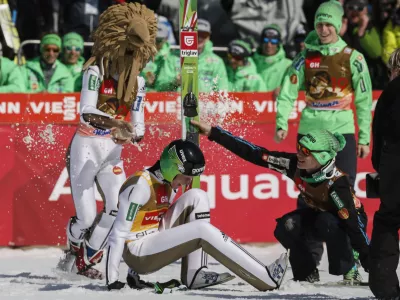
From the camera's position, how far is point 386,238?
6543 mm

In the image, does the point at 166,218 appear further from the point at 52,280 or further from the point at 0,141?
the point at 0,141

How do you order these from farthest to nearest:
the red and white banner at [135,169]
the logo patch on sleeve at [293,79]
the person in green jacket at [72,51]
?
1. the person in green jacket at [72,51]
2. the red and white banner at [135,169]
3. the logo patch on sleeve at [293,79]

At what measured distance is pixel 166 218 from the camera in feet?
23.9

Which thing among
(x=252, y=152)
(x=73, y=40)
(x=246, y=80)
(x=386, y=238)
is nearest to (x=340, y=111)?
(x=252, y=152)

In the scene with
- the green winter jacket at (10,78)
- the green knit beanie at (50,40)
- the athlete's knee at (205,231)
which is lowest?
the athlete's knee at (205,231)

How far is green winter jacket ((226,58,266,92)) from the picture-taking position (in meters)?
11.1

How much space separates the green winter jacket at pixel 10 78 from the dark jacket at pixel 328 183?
388 centimetres

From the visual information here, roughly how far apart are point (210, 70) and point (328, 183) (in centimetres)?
385

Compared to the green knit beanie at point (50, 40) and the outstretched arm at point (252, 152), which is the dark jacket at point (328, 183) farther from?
the green knit beanie at point (50, 40)

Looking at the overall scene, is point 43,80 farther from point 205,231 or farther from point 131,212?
point 205,231

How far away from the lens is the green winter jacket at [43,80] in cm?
1104

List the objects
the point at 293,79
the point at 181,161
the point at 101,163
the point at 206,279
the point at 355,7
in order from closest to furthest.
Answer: the point at 181,161, the point at 206,279, the point at 101,163, the point at 293,79, the point at 355,7

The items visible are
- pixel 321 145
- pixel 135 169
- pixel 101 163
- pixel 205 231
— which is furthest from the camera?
pixel 135 169

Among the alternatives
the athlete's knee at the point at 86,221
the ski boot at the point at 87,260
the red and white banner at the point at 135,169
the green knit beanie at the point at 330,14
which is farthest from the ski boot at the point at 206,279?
the red and white banner at the point at 135,169
